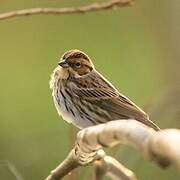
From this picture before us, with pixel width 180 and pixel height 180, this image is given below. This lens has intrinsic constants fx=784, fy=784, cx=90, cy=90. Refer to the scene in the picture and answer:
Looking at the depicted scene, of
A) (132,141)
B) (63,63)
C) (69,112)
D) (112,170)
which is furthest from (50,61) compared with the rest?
(132,141)

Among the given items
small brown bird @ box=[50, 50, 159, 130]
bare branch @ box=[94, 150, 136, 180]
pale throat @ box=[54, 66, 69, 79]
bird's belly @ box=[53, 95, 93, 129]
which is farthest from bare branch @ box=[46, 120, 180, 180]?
pale throat @ box=[54, 66, 69, 79]

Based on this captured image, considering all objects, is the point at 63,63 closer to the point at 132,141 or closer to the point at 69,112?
the point at 69,112

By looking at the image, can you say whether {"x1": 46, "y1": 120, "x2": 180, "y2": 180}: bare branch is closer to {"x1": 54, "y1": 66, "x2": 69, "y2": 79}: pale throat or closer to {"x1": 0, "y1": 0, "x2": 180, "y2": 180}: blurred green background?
{"x1": 54, "y1": 66, "x2": 69, "y2": 79}: pale throat

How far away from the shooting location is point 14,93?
Result: 6605mm

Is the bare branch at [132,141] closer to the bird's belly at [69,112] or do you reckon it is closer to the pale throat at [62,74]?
the bird's belly at [69,112]

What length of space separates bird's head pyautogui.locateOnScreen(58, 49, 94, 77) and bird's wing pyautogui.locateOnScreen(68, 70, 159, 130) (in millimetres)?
54

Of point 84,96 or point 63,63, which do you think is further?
point 84,96

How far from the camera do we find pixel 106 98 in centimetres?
416

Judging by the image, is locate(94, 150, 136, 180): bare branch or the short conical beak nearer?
locate(94, 150, 136, 180): bare branch

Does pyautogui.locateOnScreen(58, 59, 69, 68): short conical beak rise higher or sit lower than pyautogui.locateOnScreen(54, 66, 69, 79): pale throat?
higher

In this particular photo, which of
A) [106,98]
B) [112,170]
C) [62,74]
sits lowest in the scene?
[106,98]

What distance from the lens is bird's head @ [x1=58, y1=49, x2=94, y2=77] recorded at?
13.1 feet

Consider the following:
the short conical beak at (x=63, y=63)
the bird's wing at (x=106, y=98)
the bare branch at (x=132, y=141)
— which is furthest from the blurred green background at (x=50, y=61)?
the bare branch at (x=132, y=141)

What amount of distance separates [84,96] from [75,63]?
189mm
